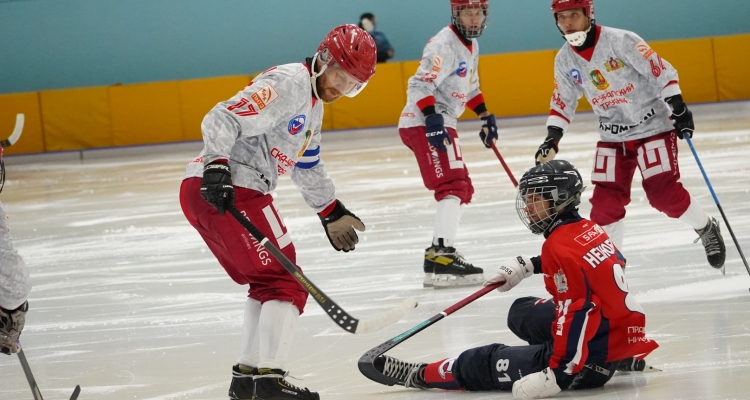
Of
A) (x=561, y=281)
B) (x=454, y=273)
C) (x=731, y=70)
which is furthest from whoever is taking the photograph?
(x=731, y=70)

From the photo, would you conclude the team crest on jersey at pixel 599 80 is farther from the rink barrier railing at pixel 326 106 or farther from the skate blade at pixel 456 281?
the rink barrier railing at pixel 326 106

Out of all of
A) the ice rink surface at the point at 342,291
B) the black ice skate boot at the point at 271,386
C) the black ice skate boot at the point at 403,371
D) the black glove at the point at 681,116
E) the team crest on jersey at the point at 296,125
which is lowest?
the ice rink surface at the point at 342,291

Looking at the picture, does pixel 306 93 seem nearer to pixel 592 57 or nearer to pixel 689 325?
pixel 689 325

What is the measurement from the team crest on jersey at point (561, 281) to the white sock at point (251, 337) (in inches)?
42.2

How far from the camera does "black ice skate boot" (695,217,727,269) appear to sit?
5.28 m

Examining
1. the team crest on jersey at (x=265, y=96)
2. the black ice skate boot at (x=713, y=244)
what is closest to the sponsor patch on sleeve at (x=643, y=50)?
the black ice skate boot at (x=713, y=244)

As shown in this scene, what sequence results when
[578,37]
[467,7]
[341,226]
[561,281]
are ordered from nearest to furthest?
[561,281] < [341,226] < [578,37] < [467,7]

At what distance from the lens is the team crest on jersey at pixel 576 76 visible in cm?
562

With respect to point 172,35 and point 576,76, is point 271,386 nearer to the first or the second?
point 576,76

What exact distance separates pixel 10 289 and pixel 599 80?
3.31 metres

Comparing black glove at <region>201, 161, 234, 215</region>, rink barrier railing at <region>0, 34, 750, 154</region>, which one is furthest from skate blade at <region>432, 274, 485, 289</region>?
rink barrier railing at <region>0, 34, 750, 154</region>

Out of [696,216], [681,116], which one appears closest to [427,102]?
[681,116]

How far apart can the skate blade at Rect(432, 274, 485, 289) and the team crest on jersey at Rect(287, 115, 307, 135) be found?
7.51 ft

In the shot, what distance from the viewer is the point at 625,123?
5492 mm
